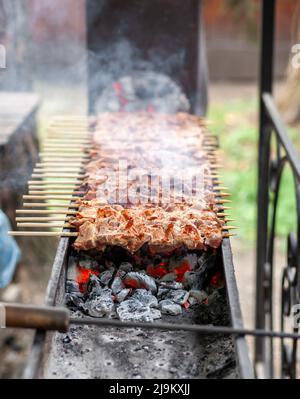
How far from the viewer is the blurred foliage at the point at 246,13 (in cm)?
1284

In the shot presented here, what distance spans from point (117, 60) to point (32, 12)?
4.07 ft

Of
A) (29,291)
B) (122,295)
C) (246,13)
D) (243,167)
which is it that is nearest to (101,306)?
(122,295)

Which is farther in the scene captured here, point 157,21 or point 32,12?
point 32,12

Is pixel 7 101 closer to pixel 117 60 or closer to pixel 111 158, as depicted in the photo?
pixel 117 60

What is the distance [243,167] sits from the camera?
36.6 feet

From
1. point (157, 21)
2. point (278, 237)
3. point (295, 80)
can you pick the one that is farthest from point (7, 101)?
point (295, 80)

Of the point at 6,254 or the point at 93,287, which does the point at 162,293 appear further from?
the point at 6,254

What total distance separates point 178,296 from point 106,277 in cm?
39

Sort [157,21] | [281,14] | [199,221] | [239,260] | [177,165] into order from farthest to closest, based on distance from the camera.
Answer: [281,14] < [239,260] < [157,21] < [177,165] < [199,221]

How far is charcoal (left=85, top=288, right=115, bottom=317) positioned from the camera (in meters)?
3.00

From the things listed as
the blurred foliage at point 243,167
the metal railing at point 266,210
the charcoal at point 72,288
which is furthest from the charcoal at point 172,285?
the blurred foliage at point 243,167

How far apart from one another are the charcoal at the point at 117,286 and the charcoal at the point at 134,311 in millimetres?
90

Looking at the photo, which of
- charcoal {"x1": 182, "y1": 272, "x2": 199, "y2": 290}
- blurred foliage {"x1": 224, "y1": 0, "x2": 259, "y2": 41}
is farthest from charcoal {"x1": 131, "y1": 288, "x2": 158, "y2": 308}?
blurred foliage {"x1": 224, "y1": 0, "x2": 259, "y2": 41}

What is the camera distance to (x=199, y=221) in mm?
3307
